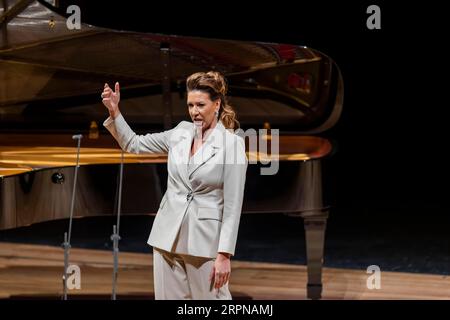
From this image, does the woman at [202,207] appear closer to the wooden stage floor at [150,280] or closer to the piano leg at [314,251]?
the piano leg at [314,251]

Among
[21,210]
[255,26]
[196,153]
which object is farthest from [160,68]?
[196,153]

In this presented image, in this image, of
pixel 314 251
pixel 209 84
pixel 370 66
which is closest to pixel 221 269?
pixel 209 84

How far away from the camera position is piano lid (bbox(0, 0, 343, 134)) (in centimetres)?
541

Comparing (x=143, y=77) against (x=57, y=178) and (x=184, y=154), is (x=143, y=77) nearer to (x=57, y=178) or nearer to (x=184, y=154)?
(x=57, y=178)

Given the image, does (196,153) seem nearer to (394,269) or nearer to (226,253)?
(226,253)

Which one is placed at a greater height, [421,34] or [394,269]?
[421,34]

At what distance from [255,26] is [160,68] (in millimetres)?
611

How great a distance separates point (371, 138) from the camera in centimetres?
692

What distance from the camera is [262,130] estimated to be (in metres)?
5.50

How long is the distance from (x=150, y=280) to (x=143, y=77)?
121 cm

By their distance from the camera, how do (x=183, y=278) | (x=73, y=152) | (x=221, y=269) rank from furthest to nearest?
(x=73, y=152) < (x=183, y=278) < (x=221, y=269)

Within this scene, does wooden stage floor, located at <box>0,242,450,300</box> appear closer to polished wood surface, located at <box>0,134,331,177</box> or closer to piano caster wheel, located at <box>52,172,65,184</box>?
polished wood surface, located at <box>0,134,331,177</box>

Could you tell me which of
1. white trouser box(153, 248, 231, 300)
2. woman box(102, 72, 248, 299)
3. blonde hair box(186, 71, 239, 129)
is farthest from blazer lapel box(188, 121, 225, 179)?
white trouser box(153, 248, 231, 300)
